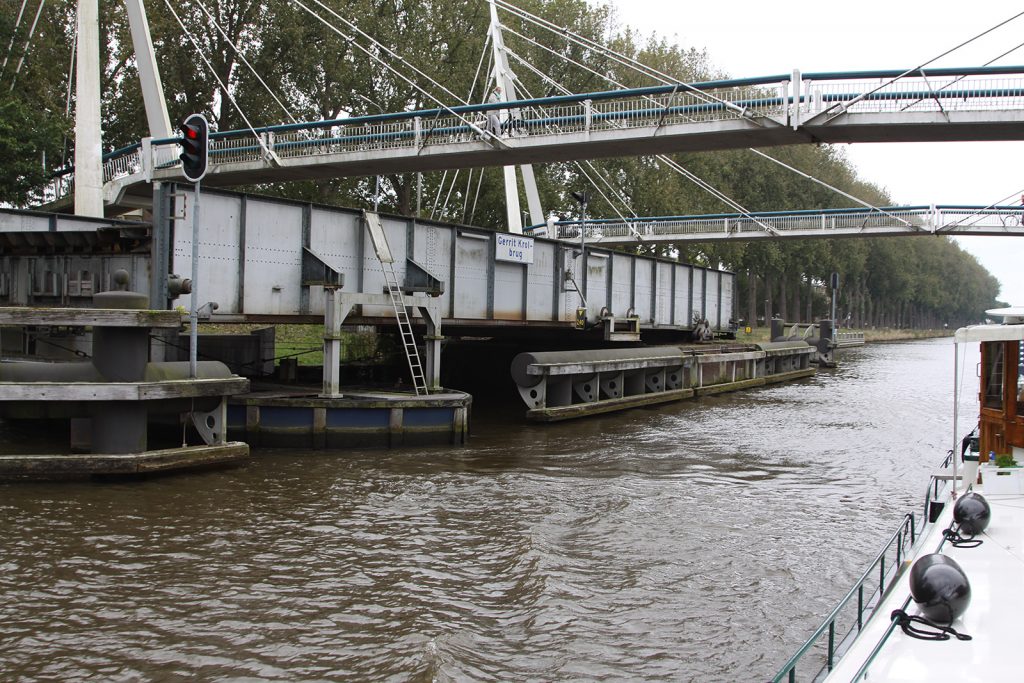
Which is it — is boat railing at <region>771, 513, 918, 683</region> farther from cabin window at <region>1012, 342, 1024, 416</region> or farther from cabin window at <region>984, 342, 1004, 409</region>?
cabin window at <region>984, 342, 1004, 409</region>

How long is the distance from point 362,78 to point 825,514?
3877cm

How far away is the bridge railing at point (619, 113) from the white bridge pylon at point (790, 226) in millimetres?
10084

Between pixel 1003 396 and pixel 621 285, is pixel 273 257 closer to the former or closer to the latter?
pixel 1003 396

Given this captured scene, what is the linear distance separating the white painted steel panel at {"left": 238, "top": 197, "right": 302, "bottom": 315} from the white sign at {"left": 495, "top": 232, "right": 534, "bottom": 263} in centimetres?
669

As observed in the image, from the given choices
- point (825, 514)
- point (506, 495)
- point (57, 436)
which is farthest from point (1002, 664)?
point (57, 436)

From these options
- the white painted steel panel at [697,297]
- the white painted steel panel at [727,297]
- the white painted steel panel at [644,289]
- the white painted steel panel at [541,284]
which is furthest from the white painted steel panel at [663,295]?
the white painted steel panel at [541,284]

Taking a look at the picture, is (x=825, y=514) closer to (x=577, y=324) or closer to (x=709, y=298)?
(x=577, y=324)

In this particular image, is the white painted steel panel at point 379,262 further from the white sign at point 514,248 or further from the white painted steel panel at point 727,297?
the white painted steel panel at point 727,297

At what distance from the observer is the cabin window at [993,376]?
1064 cm

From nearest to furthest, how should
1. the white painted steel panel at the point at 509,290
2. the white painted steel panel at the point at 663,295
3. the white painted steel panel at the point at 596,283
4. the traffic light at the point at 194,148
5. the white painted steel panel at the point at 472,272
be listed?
the traffic light at the point at 194,148 < the white painted steel panel at the point at 472,272 < the white painted steel panel at the point at 509,290 < the white painted steel panel at the point at 596,283 < the white painted steel panel at the point at 663,295

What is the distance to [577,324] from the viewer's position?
26953 mm

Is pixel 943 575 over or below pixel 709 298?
below

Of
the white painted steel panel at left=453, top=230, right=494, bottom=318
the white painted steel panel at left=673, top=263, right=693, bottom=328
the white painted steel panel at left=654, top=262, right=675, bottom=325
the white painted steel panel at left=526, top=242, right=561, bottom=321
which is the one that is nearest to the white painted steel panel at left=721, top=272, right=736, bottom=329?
the white painted steel panel at left=673, top=263, right=693, bottom=328

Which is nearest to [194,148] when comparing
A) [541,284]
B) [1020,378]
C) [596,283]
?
[1020,378]
